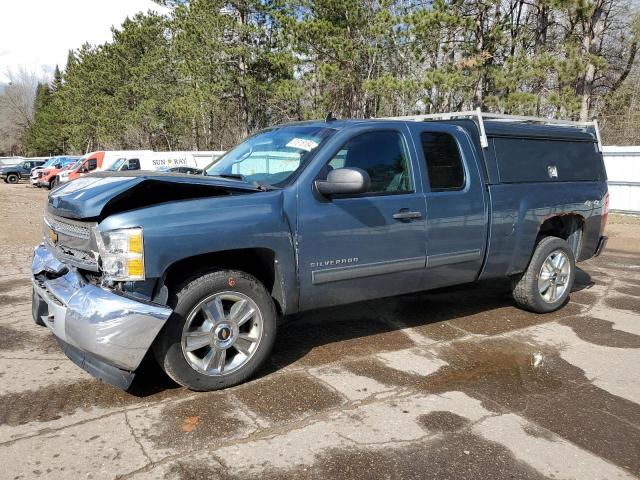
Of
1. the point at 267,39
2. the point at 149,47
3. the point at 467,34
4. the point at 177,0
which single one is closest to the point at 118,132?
the point at 149,47

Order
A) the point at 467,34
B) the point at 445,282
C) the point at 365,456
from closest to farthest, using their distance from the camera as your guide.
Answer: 1. the point at 365,456
2. the point at 445,282
3. the point at 467,34

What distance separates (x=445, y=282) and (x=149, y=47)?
130ft

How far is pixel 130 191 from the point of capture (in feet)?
11.1

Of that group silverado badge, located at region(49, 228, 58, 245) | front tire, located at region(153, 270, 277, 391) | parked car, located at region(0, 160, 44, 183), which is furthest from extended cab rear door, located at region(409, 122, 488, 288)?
parked car, located at region(0, 160, 44, 183)

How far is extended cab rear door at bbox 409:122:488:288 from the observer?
4.57 metres

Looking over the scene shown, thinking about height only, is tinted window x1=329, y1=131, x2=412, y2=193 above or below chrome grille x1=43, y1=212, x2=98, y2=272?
above

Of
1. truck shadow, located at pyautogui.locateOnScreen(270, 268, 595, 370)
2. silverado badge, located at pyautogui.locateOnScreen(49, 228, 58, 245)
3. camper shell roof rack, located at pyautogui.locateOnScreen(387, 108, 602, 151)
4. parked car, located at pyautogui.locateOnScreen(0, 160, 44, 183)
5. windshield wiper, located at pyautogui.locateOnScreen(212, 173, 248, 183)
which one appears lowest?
parked car, located at pyautogui.locateOnScreen(0, 160, 44, 183)

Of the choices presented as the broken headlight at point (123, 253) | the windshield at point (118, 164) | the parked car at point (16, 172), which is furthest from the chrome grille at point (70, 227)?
the parked car at point (16, 172)

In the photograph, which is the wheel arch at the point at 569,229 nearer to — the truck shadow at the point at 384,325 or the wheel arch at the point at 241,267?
the truck shadow at the point at 384,325

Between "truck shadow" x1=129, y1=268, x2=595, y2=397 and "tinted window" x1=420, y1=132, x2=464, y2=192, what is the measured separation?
4.70 ft

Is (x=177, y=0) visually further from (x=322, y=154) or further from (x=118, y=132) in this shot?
(x=322, y=154)

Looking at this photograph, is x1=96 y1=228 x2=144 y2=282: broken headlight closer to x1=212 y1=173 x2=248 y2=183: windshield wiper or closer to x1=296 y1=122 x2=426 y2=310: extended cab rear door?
x1=296 y1=122 x2=426 y2=310: extended cab rear door

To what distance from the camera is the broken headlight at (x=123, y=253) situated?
3.23 metres

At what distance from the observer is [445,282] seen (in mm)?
4820
